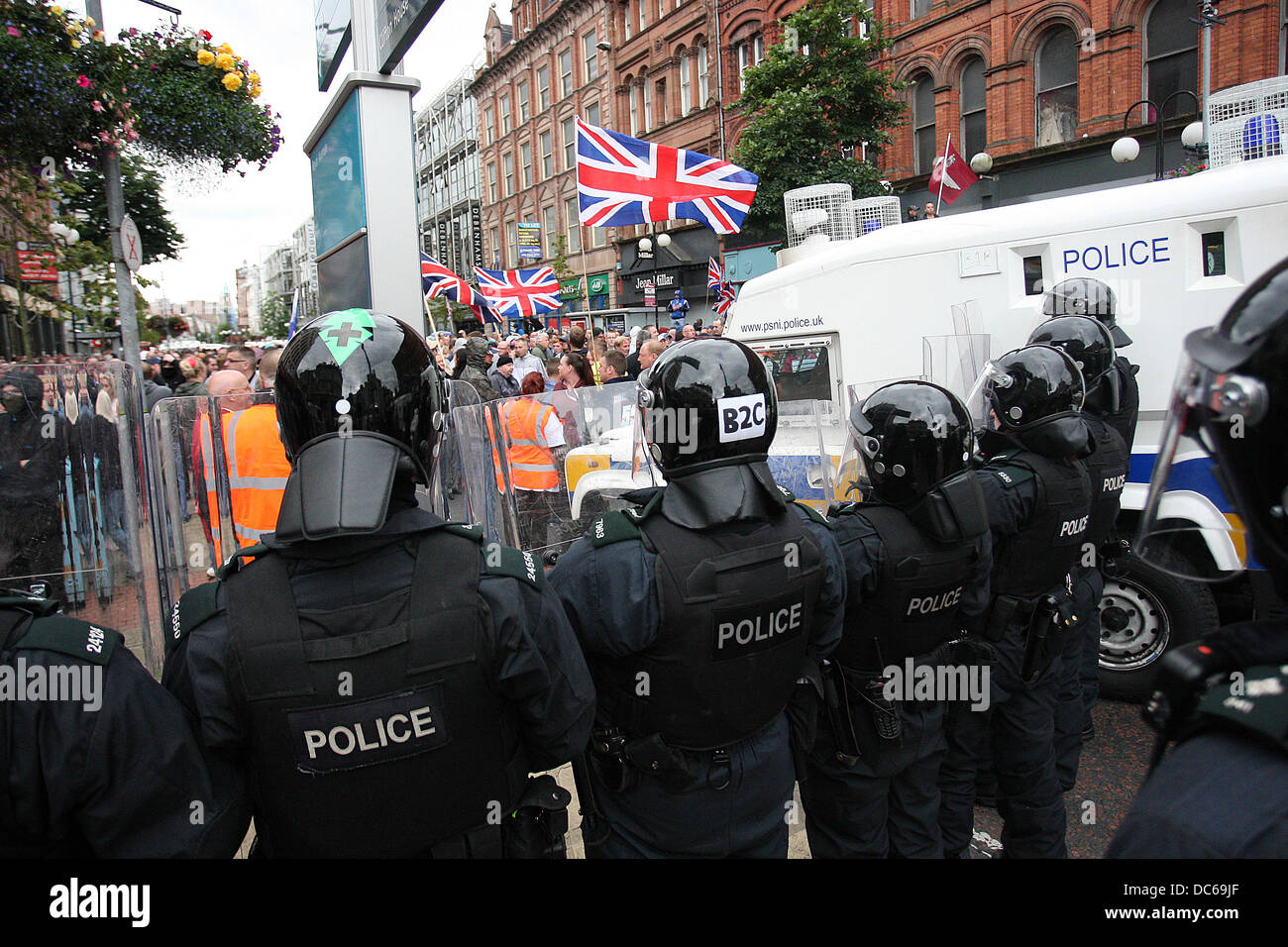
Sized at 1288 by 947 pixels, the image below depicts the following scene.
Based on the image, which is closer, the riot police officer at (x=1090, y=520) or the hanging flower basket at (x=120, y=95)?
the riot police officer at (x=1090, y=520)

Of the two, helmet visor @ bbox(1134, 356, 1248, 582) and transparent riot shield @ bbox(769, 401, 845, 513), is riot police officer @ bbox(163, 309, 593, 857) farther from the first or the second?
transparent riot shield @ bbox(769, 401, 845, 513)

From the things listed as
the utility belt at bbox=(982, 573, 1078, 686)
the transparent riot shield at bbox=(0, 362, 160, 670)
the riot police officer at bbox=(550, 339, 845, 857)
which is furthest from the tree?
the riot police officer at bbox=(550, 339, 845, 857)

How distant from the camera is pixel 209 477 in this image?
3.85 m

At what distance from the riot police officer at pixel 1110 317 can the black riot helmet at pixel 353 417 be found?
13.2 feet

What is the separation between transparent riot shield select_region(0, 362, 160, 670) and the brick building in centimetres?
2783

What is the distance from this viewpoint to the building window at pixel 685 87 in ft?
97.1

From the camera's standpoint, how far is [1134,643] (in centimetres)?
459

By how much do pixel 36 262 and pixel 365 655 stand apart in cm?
945

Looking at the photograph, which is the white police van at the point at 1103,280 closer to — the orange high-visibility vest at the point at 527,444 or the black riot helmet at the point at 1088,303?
the black riot helmet at the point at 1088,303

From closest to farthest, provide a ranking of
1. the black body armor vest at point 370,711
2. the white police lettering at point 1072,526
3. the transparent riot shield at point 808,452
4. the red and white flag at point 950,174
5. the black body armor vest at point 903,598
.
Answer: the black body armor vest at point 370,711 < the black body armor vest at point 903,598 < the white police lettering at point 1072,526 < the transparent riot shield at point 808,452 < the red and white flag at point 950,174

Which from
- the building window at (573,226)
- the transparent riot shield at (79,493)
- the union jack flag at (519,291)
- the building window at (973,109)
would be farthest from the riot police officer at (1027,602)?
the building window at (573,226)
